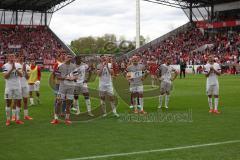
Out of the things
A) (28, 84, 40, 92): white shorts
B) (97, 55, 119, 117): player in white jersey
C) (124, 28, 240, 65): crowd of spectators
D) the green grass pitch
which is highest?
(124, 28, 240, 65): crowd of spectators

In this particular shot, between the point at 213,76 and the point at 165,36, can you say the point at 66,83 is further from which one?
the point at 165,36

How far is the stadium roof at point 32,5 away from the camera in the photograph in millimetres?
68500

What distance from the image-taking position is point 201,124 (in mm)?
13484

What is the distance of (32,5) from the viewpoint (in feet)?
235

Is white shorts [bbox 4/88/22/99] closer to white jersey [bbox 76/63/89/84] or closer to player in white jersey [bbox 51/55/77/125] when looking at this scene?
player in white jersey [bbox 51/55/77/125]

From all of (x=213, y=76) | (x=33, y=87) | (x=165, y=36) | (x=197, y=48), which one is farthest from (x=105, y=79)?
(x=165, y=36)

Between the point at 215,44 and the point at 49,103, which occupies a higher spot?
the point at 215,44

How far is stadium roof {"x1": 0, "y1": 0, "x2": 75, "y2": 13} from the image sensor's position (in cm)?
6850

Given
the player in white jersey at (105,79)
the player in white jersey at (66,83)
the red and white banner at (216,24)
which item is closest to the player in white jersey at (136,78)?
the player in white jersey at (105,79)

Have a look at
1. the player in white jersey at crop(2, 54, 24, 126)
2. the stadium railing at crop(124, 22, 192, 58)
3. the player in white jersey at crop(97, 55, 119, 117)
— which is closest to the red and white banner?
the stadium railing at crop(124, 22, 192, 58)

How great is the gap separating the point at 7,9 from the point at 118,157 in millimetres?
67385

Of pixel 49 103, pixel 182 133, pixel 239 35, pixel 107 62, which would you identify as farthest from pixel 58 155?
pixel 239 35

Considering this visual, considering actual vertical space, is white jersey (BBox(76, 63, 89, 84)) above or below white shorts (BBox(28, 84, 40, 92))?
above

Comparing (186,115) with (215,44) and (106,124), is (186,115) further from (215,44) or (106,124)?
(215,44)
